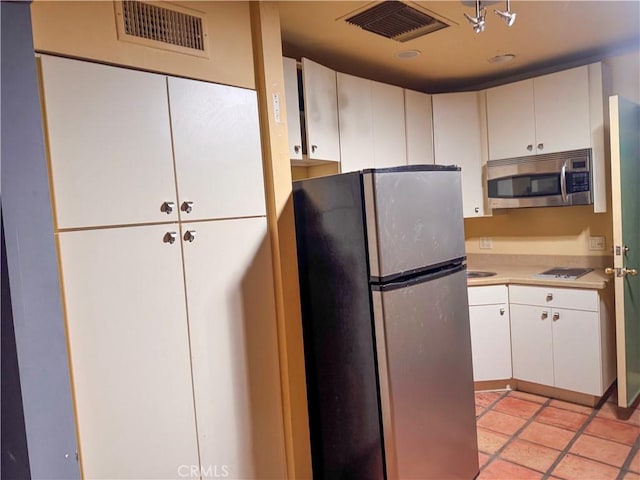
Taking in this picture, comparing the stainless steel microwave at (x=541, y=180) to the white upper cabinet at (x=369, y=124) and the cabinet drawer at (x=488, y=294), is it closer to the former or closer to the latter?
the cabinet drawer at (x=488, y=294)

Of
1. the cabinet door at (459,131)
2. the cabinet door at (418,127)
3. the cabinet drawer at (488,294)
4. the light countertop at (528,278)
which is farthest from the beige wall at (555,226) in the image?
the cabinet door at (418,127)

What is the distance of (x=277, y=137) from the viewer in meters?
1.90

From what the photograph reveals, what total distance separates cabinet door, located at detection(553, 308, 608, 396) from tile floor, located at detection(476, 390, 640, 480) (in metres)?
0.17

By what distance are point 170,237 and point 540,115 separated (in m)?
2.70

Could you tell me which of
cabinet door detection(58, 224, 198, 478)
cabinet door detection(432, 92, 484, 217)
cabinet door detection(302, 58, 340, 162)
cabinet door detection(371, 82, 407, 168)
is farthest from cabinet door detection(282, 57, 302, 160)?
cabinet door detection(432, 92, 484, 217)

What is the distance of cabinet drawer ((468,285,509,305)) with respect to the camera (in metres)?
3.05

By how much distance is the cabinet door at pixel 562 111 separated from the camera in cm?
288

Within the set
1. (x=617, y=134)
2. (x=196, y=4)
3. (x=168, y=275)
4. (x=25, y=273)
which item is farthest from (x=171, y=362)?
(x=617, y=134)

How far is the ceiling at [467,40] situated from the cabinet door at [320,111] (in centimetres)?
20

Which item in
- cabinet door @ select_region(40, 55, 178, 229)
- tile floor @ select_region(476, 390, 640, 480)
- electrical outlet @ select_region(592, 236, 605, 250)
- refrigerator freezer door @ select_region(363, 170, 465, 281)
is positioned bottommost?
tile floor @ select_region(476, 390, 640, 480)

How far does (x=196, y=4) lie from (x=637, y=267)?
2825 mm

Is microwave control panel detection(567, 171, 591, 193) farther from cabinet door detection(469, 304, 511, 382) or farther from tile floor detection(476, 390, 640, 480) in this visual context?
tile floor detection(476, 390, 640, 480)

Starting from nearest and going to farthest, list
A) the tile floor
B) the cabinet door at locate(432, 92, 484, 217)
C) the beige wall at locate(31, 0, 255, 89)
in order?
the beige wall at locate(31, 0, 255, 89), the tile floor, the cabinet door at locate(432, 92, 484, 217)

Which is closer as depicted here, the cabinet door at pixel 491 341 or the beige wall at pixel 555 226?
the beige wall at pixel 555 226
